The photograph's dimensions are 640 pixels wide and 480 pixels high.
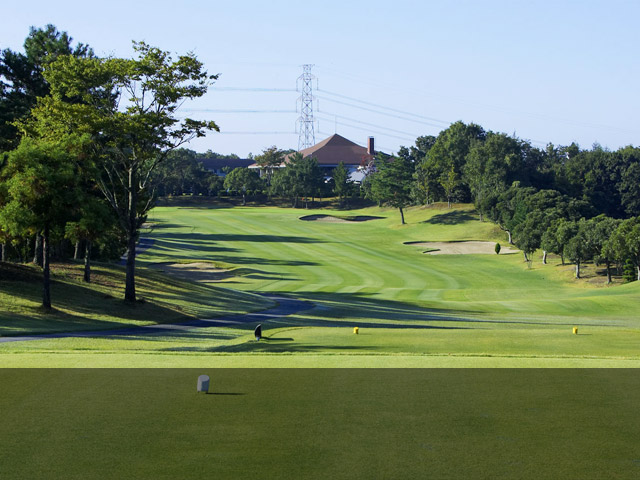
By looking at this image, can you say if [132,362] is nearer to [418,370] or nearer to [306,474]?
[418,370]

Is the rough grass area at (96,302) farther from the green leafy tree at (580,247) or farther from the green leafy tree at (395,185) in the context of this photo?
the green leafy tree at (395,185)

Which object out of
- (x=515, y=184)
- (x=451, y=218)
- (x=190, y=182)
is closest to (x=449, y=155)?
(x=451, y=218)

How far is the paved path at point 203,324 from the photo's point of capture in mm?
26048

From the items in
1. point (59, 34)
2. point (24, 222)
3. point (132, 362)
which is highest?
point (59, 34)

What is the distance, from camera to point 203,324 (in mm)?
33875

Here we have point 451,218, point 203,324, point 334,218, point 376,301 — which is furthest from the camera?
point 334,218

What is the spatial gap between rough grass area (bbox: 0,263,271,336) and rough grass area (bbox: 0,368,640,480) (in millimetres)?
15647

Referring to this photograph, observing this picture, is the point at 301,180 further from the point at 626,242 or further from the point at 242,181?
the point at 626,242

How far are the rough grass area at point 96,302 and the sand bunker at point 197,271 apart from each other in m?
17.9

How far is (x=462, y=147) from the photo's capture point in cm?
13975

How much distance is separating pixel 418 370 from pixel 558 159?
178719mm

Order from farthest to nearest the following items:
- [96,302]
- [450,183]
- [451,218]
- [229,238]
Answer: [450,183] < [451,218] < [229,238] < [96,302]

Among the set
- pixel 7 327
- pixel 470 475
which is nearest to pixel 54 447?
pixel 470 475

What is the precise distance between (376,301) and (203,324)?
2031cm
